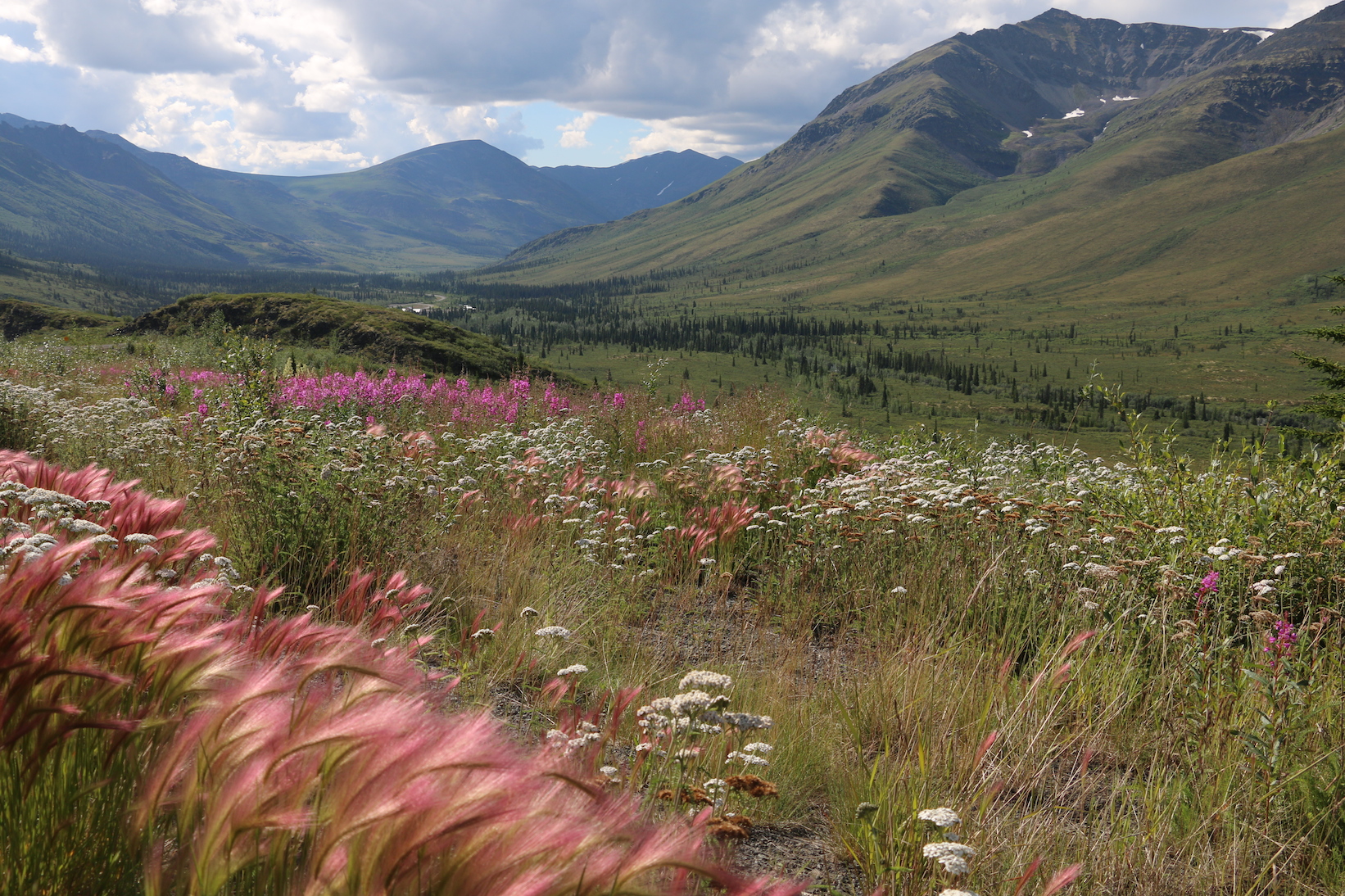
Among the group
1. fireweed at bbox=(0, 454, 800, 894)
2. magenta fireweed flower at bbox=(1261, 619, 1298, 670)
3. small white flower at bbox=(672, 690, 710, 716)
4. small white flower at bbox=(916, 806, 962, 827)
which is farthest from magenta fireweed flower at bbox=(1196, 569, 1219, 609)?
fireweed at bbox=(0, 454, 800, 894)

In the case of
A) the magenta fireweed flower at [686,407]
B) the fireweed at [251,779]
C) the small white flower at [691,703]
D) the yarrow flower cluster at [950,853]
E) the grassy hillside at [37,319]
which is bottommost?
the magenta fireweed flower at [686,407]

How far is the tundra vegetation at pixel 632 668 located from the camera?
1256mm

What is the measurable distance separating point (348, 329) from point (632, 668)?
2777 centimetres

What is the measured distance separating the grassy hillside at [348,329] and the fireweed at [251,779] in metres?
24.2

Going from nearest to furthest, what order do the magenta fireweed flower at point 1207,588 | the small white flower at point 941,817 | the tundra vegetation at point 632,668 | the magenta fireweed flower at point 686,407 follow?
the tundra vegetation at point 632,668
the small white flower at point 941,817
the magenta fireweed flower at point 1207,588
the magenta fireweed flower at point 686,407

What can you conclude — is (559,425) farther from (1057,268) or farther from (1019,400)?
(1057,268)

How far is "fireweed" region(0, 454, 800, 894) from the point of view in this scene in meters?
1.13

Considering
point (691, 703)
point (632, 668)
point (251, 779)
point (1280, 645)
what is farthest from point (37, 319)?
point (1280, 645)

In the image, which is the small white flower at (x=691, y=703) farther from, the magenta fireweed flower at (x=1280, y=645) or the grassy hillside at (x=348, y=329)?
the grassy hillside at (x=348, y=329)

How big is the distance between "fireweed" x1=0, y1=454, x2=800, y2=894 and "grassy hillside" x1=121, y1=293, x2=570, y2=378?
79.5 feet

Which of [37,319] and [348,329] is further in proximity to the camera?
[37,319]

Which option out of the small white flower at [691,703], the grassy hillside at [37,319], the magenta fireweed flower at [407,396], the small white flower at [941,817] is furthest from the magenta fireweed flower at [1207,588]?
the grassy hillside at [37,319]

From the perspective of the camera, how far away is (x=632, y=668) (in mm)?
3877

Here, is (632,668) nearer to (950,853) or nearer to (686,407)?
(950,853)
